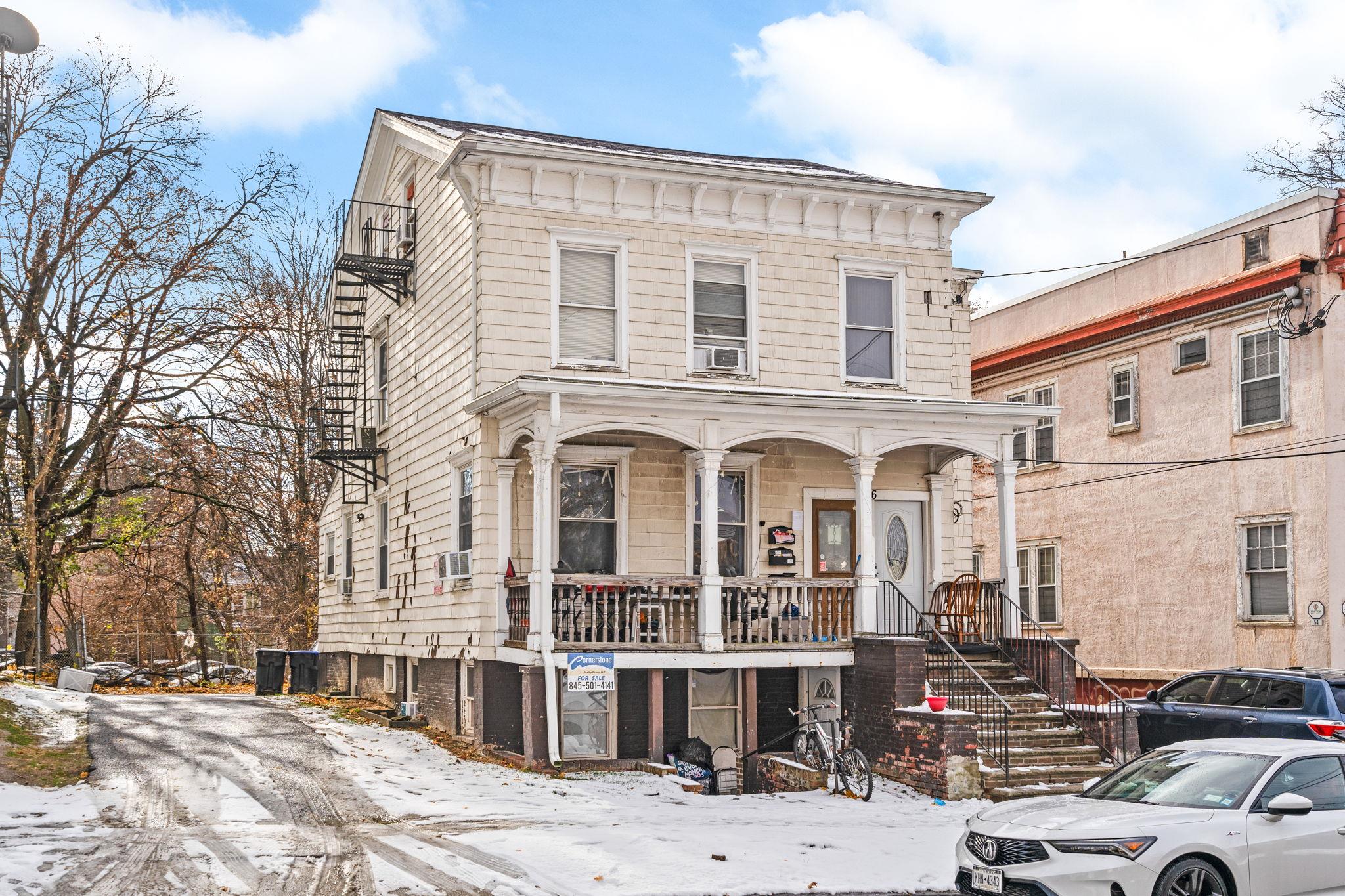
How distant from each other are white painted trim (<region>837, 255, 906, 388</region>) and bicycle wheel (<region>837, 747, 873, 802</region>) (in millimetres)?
6465

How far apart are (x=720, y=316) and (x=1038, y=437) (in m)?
11.4

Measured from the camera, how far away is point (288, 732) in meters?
18.7

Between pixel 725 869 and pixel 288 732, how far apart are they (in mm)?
9958

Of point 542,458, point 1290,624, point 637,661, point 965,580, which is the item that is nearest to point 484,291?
point 542,458

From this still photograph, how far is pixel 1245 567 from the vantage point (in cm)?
2228

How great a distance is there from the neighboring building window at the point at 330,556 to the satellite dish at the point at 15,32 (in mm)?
15920

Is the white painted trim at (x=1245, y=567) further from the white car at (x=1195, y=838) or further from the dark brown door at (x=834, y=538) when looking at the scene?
the white car at (x=1195, y=838)

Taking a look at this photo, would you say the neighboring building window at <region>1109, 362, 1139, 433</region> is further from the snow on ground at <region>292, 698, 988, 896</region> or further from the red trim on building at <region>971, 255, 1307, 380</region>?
the snow on ground at <region>292, 698, 988, 896</region>

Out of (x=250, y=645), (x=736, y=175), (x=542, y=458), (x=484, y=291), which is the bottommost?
(x=250, y=645)

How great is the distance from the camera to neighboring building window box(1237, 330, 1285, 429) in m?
21.7

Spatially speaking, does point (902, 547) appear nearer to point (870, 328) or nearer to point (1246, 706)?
point (870, 328)

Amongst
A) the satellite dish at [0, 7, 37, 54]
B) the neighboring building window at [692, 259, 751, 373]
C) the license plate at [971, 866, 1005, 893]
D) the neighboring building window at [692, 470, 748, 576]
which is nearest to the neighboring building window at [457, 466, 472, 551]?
the neighboring building window at [692, 470, 748, 576]

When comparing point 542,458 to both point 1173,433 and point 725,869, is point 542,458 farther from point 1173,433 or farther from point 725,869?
point 1173,433

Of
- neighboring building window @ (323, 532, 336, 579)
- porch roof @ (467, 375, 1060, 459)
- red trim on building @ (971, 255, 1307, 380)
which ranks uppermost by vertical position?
red trim on building @ (971, 255, 1307, 380)
